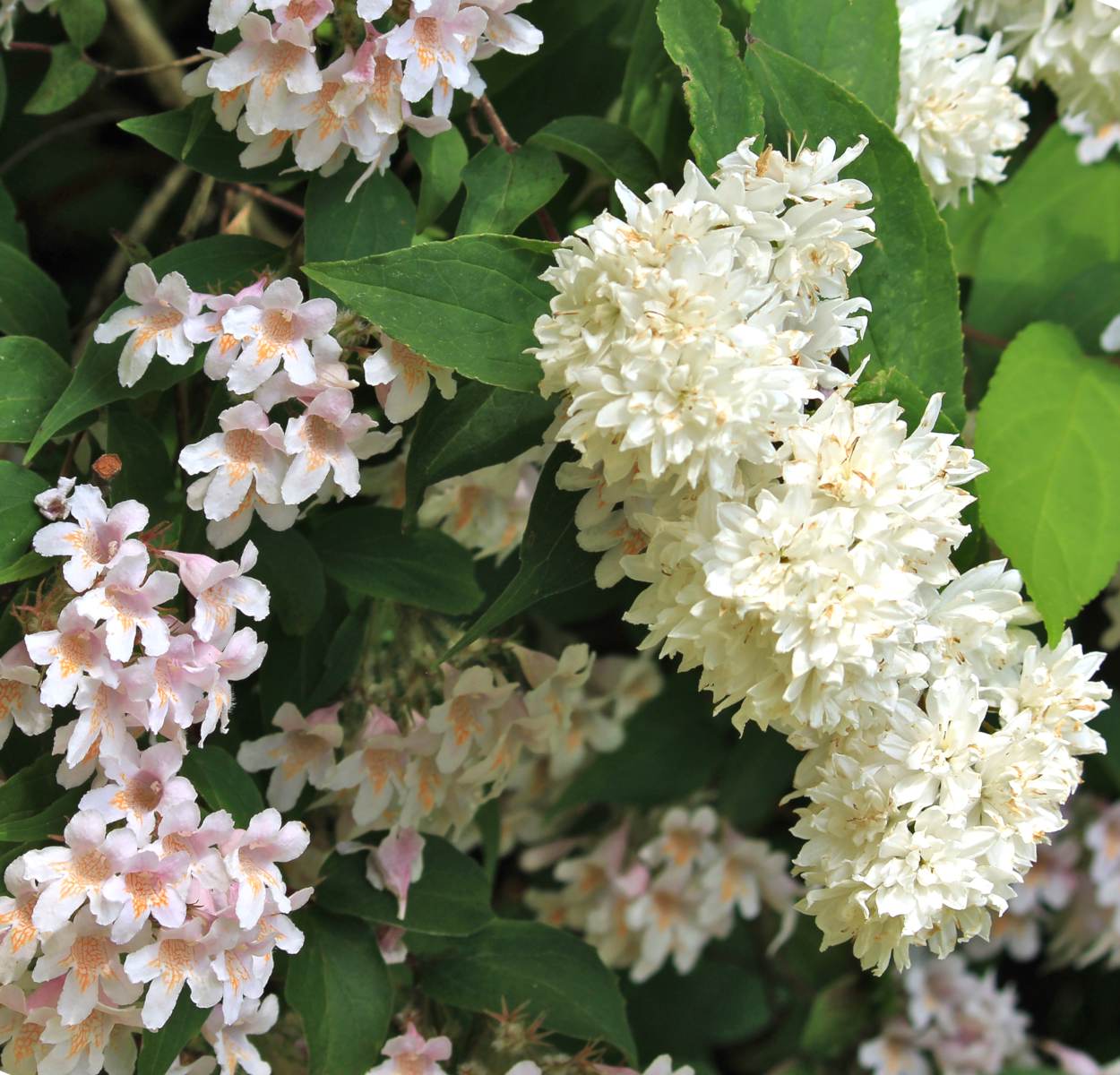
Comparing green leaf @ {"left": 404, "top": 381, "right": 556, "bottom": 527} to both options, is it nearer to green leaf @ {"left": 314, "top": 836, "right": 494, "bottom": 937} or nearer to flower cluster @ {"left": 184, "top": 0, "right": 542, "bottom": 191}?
flower cluster @ {"left": 184, "top": 0, "right": 542, "bottom": 191}

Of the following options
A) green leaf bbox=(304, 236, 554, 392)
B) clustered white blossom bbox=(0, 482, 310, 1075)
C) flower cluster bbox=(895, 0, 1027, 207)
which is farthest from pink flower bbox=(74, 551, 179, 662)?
flower cluster bbox=(895, 0, 1027, 207)

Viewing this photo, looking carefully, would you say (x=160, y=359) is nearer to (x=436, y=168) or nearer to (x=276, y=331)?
(x=276, y=331)

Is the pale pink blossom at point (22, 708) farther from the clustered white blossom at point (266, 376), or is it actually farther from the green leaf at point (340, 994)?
the green leaf at point (340, 994)

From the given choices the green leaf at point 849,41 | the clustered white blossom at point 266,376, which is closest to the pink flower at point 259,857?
the clustered white blossom at point 266,376

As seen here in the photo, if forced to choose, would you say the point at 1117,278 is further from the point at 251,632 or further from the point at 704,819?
the point at 251,632

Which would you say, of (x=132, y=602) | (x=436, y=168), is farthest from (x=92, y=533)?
(x=436, y=168)

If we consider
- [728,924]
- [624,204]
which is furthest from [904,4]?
[728,924]
